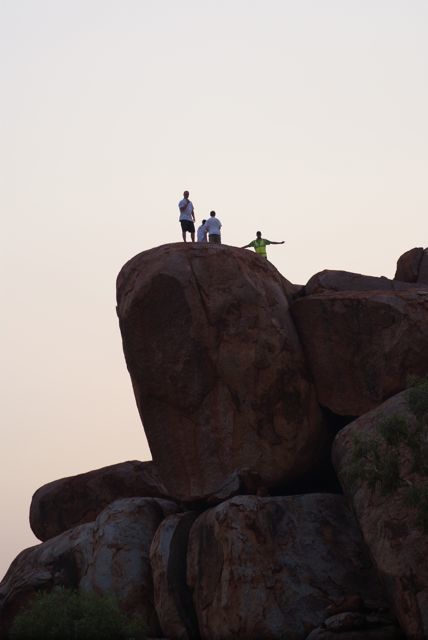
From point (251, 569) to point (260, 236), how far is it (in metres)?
15.1

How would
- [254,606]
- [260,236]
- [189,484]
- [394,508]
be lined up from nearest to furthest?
[394,508]
[254,606]
[189,484]
[260,236]

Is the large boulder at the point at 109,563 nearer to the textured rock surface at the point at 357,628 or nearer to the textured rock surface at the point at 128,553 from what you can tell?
the textured rock surface at the point at 128,553

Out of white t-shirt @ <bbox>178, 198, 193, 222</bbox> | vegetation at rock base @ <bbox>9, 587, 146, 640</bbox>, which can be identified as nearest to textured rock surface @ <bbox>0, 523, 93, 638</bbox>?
vegetation at rock base @ <bbox>9, 587, 146, 640</bbox>

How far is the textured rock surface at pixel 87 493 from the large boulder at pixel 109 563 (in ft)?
17.4

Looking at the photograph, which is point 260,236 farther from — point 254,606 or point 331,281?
point 254,606

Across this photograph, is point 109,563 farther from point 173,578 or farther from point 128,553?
point 173,578

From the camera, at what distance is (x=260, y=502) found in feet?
140

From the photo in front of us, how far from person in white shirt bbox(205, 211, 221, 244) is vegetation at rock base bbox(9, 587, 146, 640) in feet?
51.3

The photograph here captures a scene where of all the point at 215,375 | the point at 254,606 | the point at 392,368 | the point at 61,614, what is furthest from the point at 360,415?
the point at 61,614

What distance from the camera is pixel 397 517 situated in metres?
37.8

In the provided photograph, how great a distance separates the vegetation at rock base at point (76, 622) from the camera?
38.6 m

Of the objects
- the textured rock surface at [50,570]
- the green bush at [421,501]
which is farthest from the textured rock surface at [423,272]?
the textured rock surface at [50,570]

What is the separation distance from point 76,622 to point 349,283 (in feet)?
55.3

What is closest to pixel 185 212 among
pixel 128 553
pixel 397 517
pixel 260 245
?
pixel 260 245
